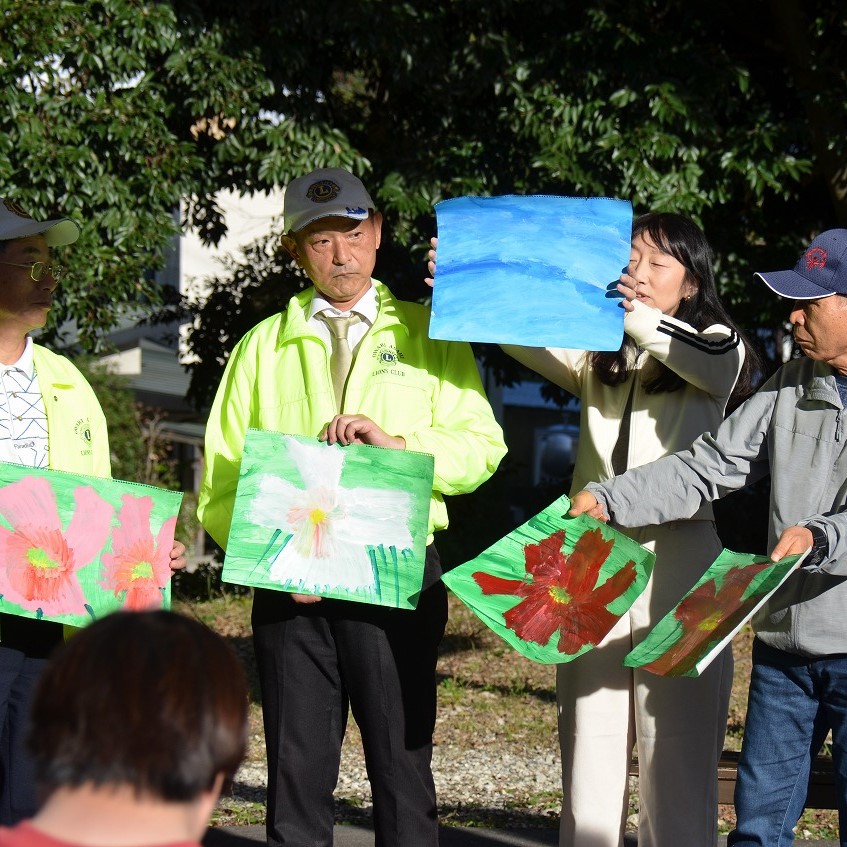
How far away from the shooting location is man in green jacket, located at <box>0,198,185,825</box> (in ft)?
10.5

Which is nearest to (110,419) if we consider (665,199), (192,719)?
(665,199)

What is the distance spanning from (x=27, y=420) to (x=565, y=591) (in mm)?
1547

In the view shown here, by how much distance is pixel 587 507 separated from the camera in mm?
3025

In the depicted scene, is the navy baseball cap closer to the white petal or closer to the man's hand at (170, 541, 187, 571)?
the white petal

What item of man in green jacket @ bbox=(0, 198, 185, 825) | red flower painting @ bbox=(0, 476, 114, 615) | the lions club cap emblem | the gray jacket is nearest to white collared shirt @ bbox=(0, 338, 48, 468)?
man in green jacket @ bbox=(0, 198, 185, 825)

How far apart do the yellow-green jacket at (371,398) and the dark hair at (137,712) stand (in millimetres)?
1639

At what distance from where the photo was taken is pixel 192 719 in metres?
1.50

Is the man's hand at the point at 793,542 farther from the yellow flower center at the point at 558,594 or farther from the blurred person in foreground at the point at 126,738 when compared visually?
the blurred person in foreground at the point at 126,738

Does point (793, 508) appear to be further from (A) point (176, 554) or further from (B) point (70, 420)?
(B) point (70, 420)

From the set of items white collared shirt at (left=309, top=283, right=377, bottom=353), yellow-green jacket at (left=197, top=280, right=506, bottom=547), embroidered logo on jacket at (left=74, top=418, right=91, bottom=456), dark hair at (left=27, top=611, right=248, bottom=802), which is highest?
white collared shirt at (left=309, top=283, right=377, bottom=353)

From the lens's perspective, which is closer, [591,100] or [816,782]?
[816,782]

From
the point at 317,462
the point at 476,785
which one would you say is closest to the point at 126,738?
the point at 317,462

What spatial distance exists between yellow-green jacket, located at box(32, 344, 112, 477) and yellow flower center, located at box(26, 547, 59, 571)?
0.27 m

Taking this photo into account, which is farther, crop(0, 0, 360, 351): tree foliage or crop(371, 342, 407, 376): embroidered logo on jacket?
crop(0, 0, 360, 351): tree foliage
